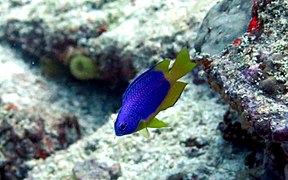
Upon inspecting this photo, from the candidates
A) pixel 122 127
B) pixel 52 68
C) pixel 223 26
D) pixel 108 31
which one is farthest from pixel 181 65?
pixel 52 68

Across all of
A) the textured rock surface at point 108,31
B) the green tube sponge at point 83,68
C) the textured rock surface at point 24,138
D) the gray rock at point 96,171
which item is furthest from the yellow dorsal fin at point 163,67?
the green tube sponge at point 83,68

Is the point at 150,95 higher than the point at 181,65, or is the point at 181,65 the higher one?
the point at 181,65

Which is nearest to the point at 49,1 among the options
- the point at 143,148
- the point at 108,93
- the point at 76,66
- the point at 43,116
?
the point at 76,66

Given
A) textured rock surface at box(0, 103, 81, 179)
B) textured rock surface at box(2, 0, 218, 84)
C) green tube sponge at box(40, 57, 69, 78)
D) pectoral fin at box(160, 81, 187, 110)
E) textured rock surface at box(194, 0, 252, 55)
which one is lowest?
textured rock surface at box(0, 103, 81, 179)

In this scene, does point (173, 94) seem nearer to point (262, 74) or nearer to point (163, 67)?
point (163, 67)

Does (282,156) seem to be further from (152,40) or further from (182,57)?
(152,40)

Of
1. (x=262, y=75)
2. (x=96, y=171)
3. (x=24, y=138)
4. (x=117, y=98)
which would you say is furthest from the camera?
(x=117, y=98)

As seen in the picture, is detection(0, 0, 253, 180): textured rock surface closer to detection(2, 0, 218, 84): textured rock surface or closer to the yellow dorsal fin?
detection(2, 0, 218, 84): textured rock surface

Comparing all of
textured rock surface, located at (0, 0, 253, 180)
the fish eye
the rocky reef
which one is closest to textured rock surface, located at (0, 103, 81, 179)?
textured rock surface, located at (0, 0, 253, 180)
